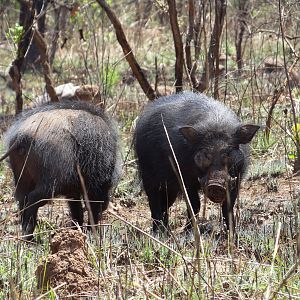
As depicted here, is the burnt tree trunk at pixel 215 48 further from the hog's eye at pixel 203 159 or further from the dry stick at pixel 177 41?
the hog's eye at pixel 203 159

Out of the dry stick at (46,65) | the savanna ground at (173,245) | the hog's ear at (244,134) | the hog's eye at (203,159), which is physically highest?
the dry stick at (46,65)

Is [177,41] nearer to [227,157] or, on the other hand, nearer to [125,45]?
[125,45]

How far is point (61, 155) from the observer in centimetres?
507

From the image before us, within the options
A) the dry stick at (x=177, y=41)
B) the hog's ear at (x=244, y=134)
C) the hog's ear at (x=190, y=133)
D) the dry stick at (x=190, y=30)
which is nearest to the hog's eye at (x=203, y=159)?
the hog's ear at (x=190, y=133)

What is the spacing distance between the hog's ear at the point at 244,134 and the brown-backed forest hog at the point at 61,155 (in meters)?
0.92

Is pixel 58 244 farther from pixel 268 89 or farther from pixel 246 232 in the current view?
pixel 268 89

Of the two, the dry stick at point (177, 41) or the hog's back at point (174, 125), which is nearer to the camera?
the hog's back at point (174, 125)

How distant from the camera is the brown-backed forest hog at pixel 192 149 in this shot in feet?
17.0

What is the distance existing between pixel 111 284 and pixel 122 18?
1363 cm

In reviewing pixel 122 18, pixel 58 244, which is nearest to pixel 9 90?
pixel 122 18

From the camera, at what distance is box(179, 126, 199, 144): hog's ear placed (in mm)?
5281

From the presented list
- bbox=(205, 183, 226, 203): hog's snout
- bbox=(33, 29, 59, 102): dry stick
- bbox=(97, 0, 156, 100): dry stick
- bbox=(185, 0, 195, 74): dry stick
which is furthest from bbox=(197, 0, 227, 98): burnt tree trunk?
bbox=(205, 183, 226, 203): hog's snout

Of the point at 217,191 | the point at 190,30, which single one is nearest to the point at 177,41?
the point at 190,30

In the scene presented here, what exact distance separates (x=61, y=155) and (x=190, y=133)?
903 millimetres
